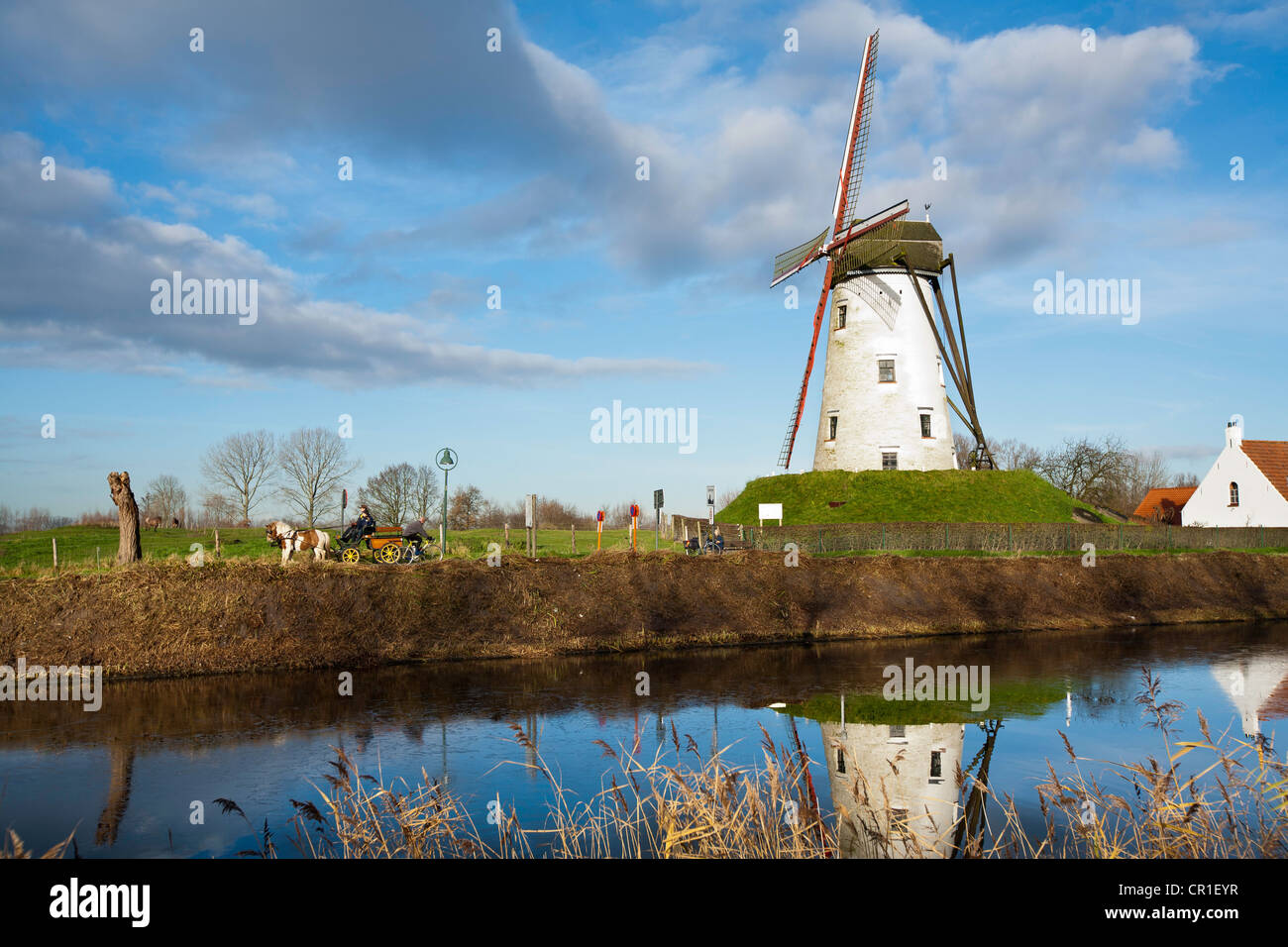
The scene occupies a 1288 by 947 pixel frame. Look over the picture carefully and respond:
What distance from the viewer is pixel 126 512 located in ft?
83.3

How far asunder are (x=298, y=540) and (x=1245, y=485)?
58.8 meters

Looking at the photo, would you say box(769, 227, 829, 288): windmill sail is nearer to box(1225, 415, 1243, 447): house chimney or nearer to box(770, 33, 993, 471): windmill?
box(770, 33, 993, 471): windmill

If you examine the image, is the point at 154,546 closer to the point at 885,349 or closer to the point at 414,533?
the point at 414,533

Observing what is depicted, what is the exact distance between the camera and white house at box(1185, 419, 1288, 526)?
54134mm

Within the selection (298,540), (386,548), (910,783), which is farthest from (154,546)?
(910,783)

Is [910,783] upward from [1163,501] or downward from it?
downward

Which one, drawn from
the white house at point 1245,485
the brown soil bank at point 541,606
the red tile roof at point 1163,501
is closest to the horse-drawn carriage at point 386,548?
the brown soil bank at point 541,606

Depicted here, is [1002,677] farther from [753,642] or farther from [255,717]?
[255,717]

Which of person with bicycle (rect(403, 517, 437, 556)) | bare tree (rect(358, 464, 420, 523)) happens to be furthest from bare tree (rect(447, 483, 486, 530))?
person with bicycle (rect(403, 517, 437, 556))

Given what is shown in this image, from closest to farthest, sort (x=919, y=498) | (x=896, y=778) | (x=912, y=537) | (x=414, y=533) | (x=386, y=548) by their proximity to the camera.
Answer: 1. (x=896, y=778)
2. (x=386, y=548)
3. (x=414, y=533)
4. (x=912, y=537)
5. (x=919, y=498)

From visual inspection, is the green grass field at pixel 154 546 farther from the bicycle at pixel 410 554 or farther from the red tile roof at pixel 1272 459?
the red tile roof at pixel 1272 459

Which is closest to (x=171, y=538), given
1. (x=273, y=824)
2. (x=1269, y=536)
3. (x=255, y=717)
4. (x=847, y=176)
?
(x=255, y=717)
